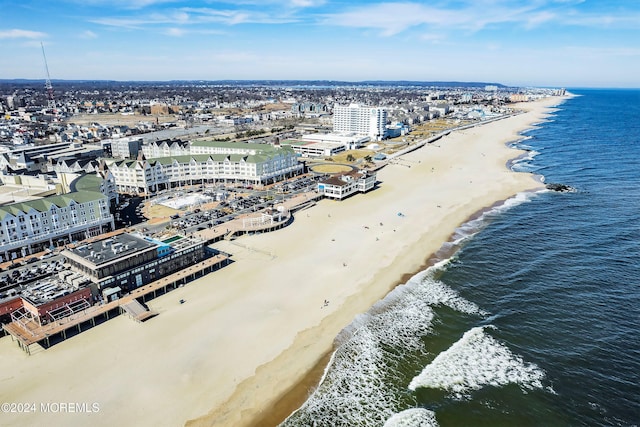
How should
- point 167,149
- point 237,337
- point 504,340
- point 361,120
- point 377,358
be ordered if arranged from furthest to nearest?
1. point 361,120
2. point 167,149
3. point 237,337
4. point 504,340
5. point 377,358

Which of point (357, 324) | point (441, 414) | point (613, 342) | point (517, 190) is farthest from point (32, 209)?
point (517, 190)

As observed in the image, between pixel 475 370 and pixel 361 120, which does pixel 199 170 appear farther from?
pixel 361 120

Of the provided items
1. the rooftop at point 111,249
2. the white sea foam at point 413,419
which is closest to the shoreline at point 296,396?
the white sea foam at point 413,419

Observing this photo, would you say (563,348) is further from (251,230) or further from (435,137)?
(435,137)

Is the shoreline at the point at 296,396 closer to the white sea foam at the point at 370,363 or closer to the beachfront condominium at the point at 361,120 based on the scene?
the white sea foam at the point at 370,363

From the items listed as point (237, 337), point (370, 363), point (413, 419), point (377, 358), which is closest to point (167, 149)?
point (237, 337)

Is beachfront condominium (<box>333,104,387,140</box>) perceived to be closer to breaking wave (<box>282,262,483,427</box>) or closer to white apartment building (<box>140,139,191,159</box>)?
white apartment building (<box>140,139,191,159</box>)
